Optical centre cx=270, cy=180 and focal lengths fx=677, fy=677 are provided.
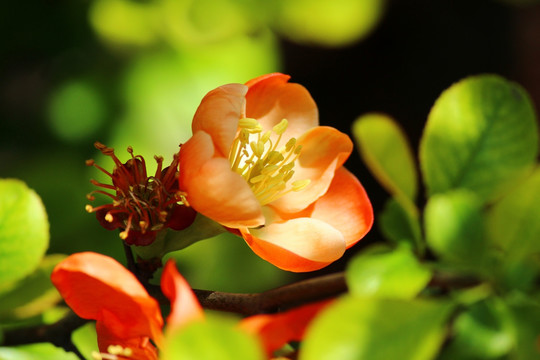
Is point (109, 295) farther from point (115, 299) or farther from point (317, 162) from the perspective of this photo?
point (317, 162)

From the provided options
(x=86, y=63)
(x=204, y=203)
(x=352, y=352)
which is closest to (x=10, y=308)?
(x=204, y=203)

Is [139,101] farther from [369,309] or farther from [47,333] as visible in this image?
[369,309]

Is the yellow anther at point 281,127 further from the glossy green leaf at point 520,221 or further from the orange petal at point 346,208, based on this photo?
the glossy green leaf at point 520,221

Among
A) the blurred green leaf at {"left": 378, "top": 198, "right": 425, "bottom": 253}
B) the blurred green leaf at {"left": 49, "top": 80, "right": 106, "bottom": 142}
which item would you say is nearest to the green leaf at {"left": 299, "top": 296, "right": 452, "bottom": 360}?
the blurred green leaf at {"left": 378, "top": 198, "right": 425, "bottom": 253}

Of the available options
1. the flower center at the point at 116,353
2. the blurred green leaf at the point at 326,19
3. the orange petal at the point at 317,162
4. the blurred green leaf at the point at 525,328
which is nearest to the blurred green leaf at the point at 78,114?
the blurred green leaf at the point at 326,19

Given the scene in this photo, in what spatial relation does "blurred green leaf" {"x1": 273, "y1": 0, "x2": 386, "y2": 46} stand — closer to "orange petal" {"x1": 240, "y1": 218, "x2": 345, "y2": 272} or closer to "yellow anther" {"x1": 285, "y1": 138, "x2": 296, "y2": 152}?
"yellow anther" {"x1": 285, "y1": 138, "x2": 296, "y2": 152}

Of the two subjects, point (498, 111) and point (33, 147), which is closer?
point (498, 111)

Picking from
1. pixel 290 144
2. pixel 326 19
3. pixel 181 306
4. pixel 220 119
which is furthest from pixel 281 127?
pixel 326 19
